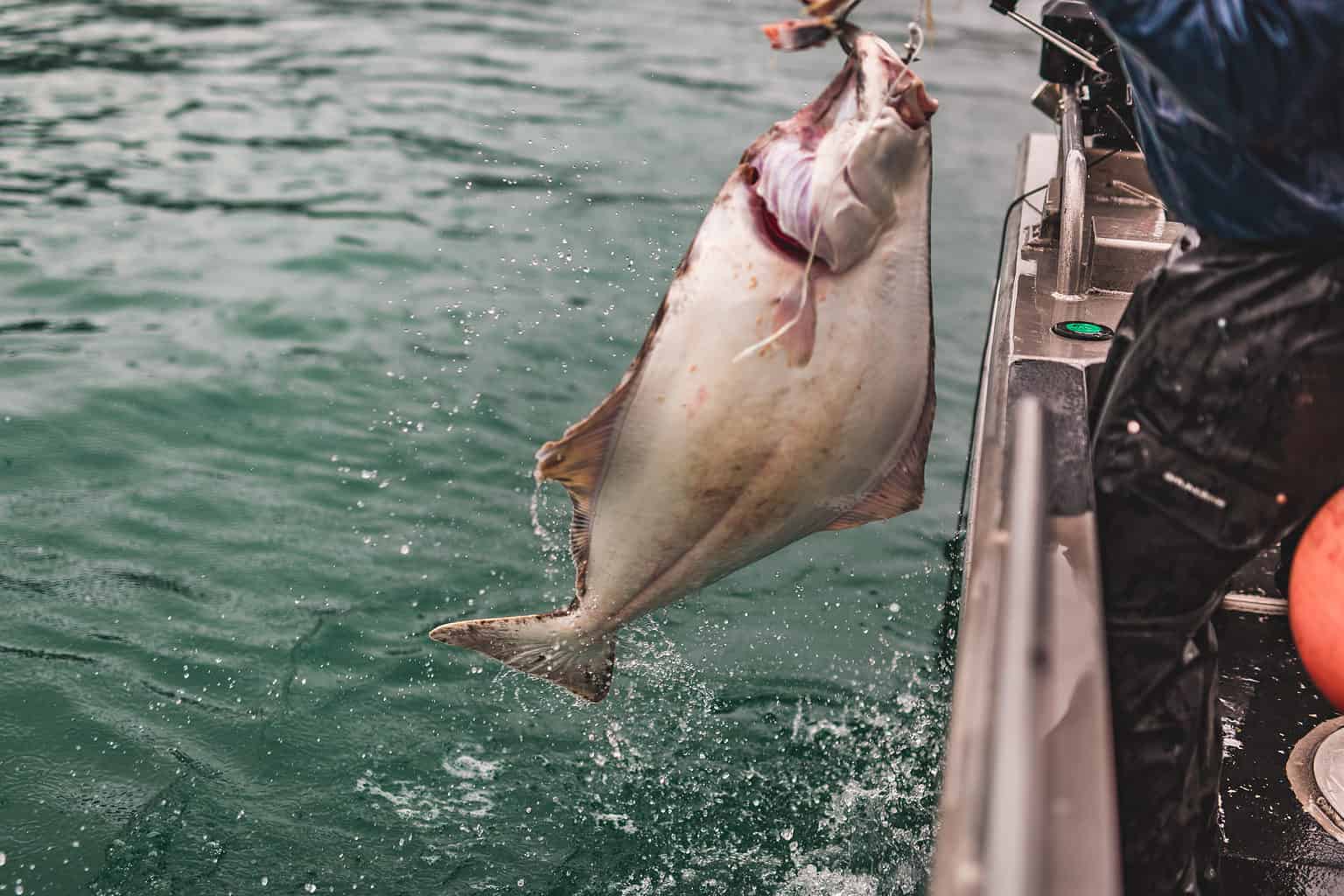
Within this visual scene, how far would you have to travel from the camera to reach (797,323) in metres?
2.37

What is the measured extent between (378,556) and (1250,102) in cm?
447

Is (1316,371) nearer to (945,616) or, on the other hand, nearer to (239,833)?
(239,833)

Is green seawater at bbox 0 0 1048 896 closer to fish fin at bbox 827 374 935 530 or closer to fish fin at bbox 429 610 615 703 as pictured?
fish fin at bbox 429 610 615 703

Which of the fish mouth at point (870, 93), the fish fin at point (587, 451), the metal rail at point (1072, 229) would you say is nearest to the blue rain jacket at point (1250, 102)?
the fish mouth at point (870, 93)

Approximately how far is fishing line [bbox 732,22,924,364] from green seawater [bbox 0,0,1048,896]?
80.5 inches

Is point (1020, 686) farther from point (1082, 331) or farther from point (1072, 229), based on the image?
point (1072, 229)

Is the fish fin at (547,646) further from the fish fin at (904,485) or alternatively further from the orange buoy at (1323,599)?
the orange buoy at (1323,599)

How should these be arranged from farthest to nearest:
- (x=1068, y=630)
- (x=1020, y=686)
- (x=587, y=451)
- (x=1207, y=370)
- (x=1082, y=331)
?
(x=1082, y=331) < (x=587, y=451) < (x=1207, y=370) < (x=1068, y=630) < (x=1020, y=686)

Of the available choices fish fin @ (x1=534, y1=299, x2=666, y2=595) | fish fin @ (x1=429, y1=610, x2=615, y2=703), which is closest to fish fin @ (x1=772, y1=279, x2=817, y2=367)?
fish fin @ (x1=534, y1=299, x2=666, y2=595)

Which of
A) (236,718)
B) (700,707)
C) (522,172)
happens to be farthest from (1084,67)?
(522,172)

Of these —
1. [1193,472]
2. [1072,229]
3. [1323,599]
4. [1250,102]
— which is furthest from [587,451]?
[1072,229]

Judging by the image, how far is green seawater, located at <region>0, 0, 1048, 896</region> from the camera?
3.99 m

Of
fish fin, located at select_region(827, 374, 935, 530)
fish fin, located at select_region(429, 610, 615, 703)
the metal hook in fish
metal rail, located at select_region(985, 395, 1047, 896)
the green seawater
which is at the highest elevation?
the metal hook in fish

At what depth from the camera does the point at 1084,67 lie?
5.16 m
